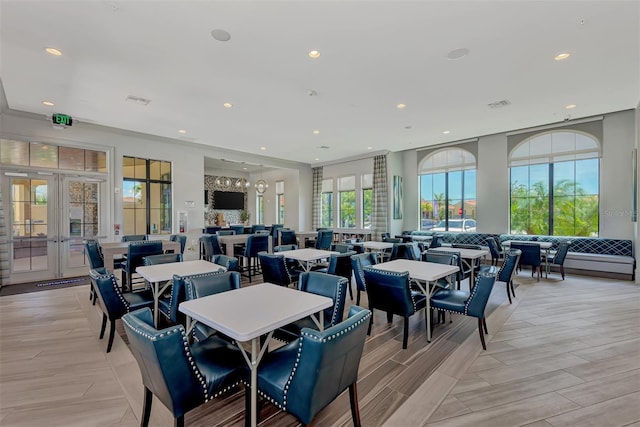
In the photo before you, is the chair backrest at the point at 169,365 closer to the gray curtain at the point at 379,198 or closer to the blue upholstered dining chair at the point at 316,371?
the blue upholstered dining chair at the point at 316,371

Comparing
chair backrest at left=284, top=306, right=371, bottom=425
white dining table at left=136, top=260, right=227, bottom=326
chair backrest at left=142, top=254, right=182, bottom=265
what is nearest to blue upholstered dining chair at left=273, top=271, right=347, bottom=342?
chair backrest at left=284, top=306, right=371, bottom=425

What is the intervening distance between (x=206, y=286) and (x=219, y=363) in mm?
889

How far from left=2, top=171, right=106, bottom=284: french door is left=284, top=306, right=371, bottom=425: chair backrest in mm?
6971

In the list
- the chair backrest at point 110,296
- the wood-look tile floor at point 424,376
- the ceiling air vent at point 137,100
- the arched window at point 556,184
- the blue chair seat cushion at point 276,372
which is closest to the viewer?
the blue chair seat cushion at point 276,372

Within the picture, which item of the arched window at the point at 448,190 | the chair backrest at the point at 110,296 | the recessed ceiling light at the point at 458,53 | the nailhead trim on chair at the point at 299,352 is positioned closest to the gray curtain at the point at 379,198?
the arched window at the point at 448,190

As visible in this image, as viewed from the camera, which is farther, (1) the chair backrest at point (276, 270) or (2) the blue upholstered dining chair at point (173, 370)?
(1) the chair backrest at point (276, 270)

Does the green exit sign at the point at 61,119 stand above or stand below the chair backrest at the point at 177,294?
above

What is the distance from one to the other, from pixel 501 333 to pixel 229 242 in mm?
4800

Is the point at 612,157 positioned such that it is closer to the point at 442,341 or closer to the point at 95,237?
the point at 442,341

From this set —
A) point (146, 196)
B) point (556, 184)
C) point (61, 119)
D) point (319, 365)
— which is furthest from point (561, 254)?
point (61, 119)

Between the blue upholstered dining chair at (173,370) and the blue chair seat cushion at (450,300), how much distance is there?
2269mm

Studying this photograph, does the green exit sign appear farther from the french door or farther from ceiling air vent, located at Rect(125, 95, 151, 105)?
ceiling air vent, located at Rect(125, 95, 151, 105)

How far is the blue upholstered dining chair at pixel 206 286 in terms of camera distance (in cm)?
243

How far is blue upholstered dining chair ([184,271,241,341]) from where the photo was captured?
243 centimetres
